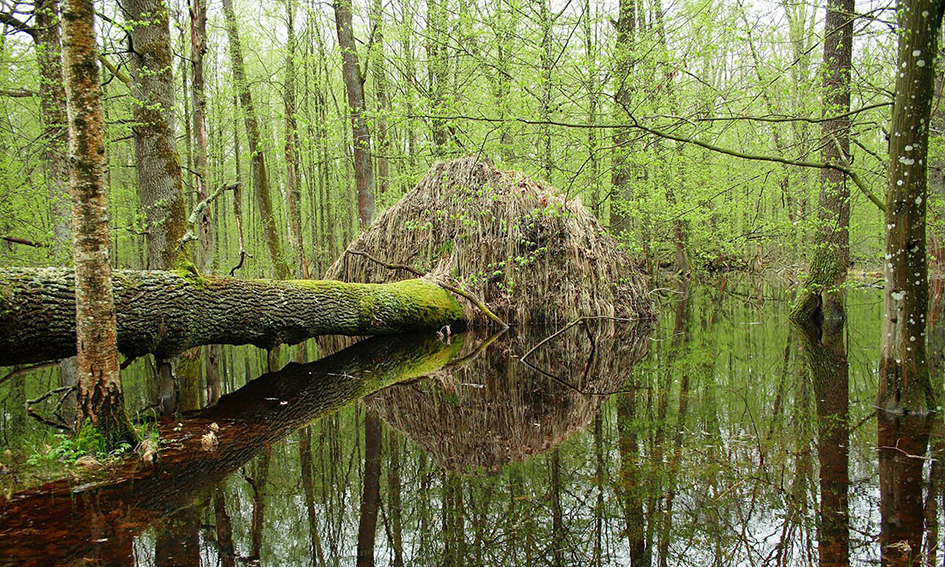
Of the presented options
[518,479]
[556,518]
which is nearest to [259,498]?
[518,479]

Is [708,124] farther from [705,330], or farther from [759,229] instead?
[705,330]

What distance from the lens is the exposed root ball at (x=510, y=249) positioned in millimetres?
9344

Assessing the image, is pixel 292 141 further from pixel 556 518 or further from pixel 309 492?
pixel 556 518

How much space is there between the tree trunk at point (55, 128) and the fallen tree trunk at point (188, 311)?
10.4 ft

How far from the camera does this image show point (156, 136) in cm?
628

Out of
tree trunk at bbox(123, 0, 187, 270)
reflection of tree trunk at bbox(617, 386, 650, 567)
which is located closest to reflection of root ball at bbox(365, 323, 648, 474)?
reflection of tree trunk at bbox(617, 386, 650, 567)

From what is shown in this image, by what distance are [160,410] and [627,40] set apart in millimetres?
10441

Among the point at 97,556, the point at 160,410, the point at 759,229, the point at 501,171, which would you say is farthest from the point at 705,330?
the point at 97,556

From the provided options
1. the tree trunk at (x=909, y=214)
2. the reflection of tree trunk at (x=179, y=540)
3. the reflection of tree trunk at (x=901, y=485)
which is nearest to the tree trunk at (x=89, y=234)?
the reflection of tree trunk at (x=179, y=540)

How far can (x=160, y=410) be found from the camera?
474 centimetres

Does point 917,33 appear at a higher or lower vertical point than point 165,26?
lower

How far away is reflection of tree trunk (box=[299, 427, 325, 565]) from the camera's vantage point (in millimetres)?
2311

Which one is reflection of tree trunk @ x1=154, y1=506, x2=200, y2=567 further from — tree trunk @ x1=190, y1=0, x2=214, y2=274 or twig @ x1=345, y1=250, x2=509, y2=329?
twig @ x1=345, y1=250, x2=509, y2=329

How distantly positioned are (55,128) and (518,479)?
8.18 meters
